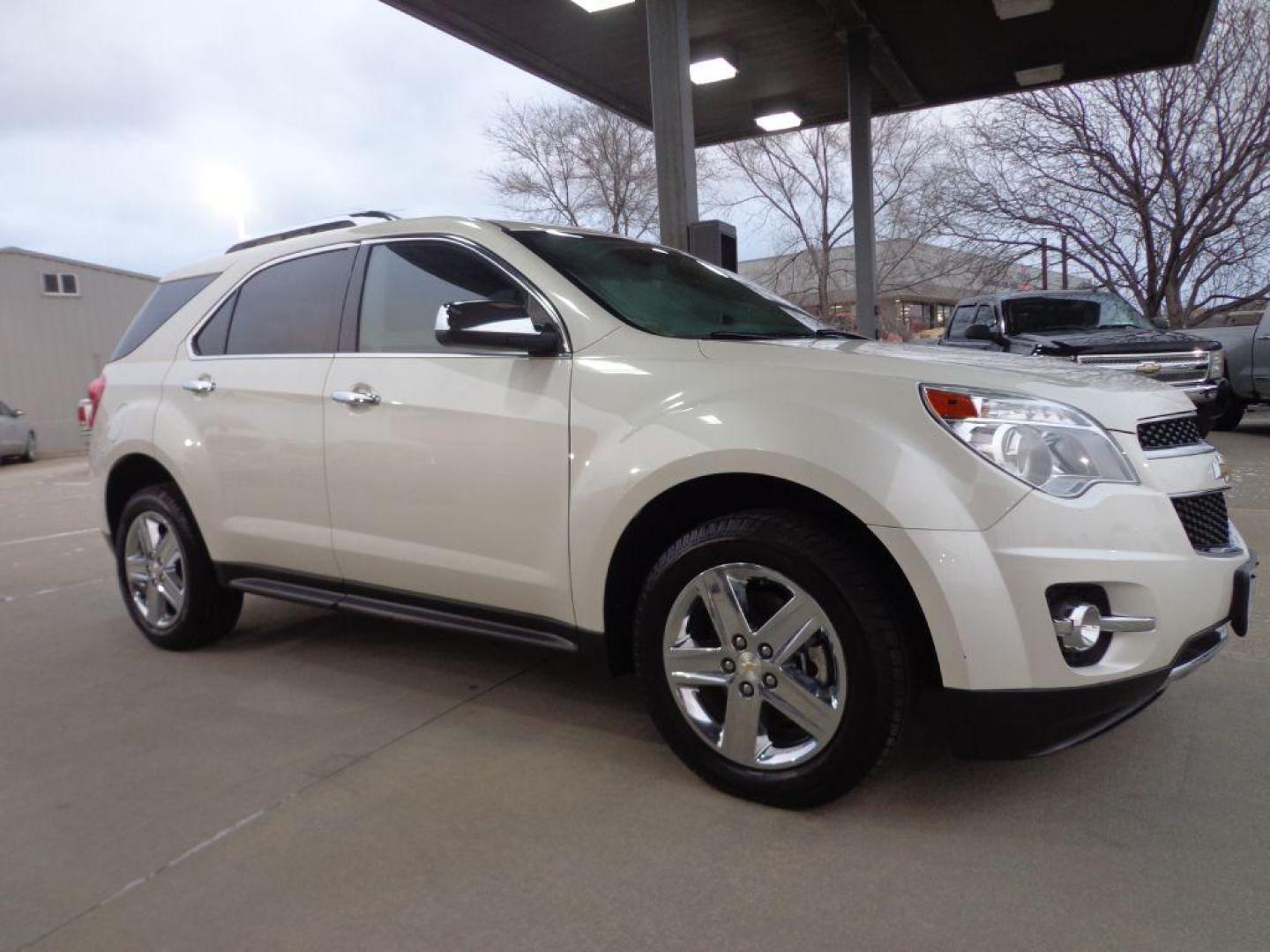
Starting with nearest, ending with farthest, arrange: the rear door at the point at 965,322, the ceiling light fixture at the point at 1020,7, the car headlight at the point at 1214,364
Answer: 1. the ceiling light fixture at the point at 1020,7
2. the car headlight at the point at 1214,364
3. the rear door at the point at 965,322

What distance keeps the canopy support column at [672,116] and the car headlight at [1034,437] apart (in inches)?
219

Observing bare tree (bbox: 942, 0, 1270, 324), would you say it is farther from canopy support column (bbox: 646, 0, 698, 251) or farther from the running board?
the running board

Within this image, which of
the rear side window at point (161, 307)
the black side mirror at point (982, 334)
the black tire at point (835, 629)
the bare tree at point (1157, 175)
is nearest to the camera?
the black tire at point (835, 629)

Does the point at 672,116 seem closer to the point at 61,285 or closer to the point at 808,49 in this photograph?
the point at 808,49

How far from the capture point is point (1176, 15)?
1016cm

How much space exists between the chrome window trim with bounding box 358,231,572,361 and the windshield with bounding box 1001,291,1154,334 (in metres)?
8.25

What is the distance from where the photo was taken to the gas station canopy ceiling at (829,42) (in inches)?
367

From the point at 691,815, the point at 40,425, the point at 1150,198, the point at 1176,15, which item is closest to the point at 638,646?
the point at 691,815

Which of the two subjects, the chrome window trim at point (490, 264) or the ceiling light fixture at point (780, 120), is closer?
the chrome window trim at point (490, 264)

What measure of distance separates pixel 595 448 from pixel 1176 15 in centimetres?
1046

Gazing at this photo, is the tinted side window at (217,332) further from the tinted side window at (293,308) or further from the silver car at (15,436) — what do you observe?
the silver car at (15,436)

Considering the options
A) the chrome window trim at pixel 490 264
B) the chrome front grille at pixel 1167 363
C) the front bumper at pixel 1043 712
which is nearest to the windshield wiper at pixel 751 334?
the chrome window trim at pixel 490 264

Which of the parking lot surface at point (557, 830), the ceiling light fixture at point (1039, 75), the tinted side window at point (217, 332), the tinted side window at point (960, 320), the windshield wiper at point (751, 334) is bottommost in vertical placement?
the parking lot surface at point (557, 830)

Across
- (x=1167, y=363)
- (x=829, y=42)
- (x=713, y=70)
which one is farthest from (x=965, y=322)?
(x=713, y=70)
